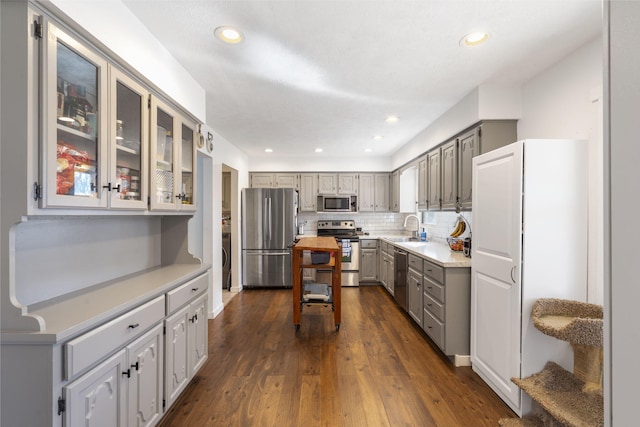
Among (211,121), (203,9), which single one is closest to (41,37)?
(203,9)

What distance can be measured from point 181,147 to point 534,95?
2972mm

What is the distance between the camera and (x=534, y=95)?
244 centimetres

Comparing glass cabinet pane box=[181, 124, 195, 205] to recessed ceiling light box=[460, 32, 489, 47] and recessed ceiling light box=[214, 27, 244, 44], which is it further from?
recessed ceiling light box=[460, 32, 489, 47]

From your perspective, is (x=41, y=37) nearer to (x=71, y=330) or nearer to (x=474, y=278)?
(x=71, y=330)

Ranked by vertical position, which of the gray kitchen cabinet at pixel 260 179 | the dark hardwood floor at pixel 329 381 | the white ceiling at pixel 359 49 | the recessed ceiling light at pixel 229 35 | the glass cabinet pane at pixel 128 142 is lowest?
the dark hardwood floor at pixel 329 381

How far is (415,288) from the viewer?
10.9ft

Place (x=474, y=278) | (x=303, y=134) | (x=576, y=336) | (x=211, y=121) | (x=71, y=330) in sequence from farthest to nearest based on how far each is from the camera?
(x=303, y=134) → (x=211, y=121) → (x=474, y=278) → (x=576, y=336) → (x=71, y=330)

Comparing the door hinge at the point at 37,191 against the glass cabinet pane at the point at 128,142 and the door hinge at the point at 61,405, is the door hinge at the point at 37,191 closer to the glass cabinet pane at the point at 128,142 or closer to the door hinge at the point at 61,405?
the glass cabinet pane at the point at 128,142

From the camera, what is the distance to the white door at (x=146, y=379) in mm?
1483

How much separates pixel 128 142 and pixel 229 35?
0.92m

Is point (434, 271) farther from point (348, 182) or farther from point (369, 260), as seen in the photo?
point (348, 182)

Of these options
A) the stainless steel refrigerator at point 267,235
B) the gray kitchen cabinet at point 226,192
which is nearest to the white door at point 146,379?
the stainless steel refrigerator at point 267,235

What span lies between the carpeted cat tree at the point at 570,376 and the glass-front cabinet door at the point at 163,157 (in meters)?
2.55

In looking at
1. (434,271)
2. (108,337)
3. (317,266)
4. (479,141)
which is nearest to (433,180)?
(479,141)
